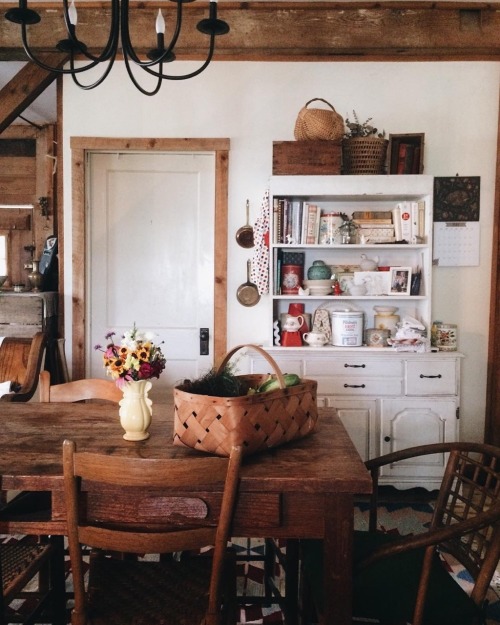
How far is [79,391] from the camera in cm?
232

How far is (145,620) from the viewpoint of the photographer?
4.56 ft

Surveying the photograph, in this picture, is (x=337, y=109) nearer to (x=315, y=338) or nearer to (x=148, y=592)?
(x=315, y=338)

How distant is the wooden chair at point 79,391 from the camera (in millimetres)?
2271

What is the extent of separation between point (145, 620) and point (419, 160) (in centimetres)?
307

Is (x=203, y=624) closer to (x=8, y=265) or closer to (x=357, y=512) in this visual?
(x=357, y=512)

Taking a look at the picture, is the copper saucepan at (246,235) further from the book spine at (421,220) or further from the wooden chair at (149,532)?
the wooden chair at (149,532)

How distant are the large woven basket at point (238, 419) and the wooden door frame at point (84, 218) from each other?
2.12 metres

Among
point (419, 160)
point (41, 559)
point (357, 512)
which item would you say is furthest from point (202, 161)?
point (41, 559)

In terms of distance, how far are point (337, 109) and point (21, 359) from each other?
263 cm

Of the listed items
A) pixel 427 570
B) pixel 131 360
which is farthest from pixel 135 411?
pixel 427 570

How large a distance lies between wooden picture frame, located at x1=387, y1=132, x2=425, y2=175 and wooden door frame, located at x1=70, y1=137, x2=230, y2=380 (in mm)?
1097

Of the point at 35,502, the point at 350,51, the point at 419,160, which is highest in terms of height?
the point at 350,51

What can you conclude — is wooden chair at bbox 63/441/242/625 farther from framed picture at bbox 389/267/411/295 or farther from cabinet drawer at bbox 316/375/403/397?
framed picture at bbox 389/267/411/295

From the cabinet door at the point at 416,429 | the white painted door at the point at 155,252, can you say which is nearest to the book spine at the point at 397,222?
the cabinet door at the point at 416,429
